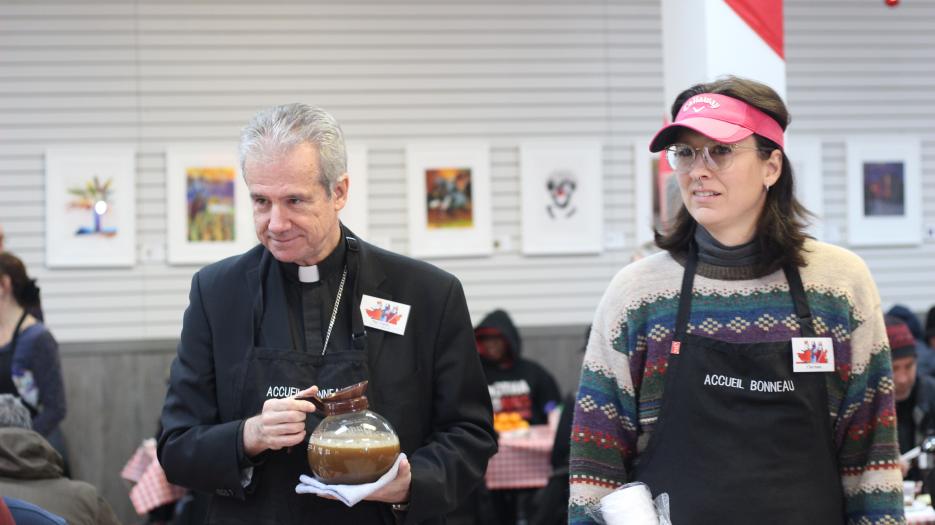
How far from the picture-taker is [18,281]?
7242mm

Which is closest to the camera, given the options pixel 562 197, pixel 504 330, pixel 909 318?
pixel 504 330

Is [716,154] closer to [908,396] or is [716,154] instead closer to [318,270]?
[318,270]

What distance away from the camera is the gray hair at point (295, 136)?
8.11 ft

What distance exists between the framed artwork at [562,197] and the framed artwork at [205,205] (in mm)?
2368

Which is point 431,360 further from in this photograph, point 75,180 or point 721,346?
point 75,180

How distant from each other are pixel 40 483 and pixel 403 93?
19.7 ft

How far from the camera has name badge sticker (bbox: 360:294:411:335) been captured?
2635mm

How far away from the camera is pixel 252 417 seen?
2.47 metres

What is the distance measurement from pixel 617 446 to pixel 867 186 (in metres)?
8.54

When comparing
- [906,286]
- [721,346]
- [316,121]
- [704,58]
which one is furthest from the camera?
[906,286]

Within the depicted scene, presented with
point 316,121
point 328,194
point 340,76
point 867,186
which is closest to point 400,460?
point 328,194

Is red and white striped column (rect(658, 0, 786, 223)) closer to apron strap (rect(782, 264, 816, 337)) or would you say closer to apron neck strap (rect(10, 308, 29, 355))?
Result: apron strap (rect(782, 264, 816, 337))

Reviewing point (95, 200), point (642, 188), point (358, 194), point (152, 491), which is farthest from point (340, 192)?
point (642, 188)

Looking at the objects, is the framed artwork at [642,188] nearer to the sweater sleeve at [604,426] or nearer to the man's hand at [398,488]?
the sweater sleeve at [604,426]
